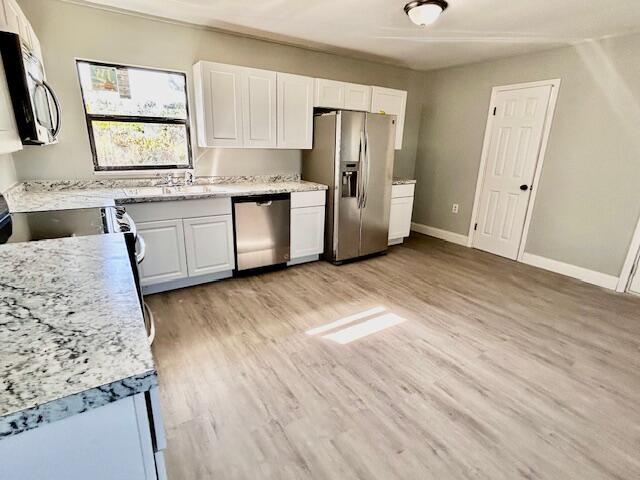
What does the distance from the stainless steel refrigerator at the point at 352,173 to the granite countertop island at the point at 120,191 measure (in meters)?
0.26

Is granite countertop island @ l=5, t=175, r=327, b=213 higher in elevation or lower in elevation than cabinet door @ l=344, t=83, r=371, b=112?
lower

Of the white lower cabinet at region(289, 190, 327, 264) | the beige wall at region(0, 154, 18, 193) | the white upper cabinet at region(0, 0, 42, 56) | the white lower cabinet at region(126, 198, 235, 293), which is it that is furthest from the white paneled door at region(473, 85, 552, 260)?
the beige wall at region(0, 154, 18, 193)

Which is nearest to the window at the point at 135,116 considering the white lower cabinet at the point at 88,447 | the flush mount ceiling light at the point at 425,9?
the flush mount ceiling light at the point at 425,9

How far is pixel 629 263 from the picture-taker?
3213mm

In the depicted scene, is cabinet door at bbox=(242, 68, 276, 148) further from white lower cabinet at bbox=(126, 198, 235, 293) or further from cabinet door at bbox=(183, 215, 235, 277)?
cabinet door at bbox=(183, 215, 235, 277)

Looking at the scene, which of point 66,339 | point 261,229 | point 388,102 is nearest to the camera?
point 66,339

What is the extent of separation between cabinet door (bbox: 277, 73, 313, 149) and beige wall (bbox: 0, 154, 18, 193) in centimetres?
223

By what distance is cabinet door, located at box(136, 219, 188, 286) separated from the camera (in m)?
2.75

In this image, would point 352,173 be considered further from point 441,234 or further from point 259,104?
point 441,234

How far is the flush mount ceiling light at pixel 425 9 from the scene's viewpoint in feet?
7.92

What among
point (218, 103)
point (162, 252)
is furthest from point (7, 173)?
point (218, 103)

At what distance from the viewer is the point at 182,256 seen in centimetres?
295

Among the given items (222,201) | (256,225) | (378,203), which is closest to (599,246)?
(378,203)

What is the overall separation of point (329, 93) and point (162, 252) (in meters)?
2.45
